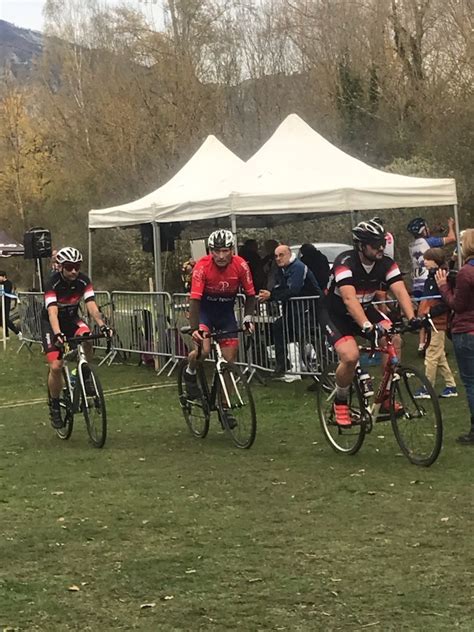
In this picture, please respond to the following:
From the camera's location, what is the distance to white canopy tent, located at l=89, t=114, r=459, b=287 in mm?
13406

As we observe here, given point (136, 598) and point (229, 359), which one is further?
point (229, 359)

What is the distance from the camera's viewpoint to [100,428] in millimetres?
9273

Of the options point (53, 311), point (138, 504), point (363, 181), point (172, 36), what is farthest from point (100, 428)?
point (172, 36)

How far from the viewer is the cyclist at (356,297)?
302 inches

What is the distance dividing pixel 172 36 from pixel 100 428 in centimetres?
3360

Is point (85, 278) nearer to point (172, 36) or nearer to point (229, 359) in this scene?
point (229, 359)

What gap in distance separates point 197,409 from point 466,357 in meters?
2.70

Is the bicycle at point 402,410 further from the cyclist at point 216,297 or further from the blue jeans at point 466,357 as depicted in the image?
the cyclist at point 216,297

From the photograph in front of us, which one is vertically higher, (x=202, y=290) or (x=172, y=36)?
(x=172, y=36)

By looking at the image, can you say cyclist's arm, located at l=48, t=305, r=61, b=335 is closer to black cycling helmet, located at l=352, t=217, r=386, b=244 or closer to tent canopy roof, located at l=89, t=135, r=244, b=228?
black cycling helmet, located at l=352, t=217, r=386, b=244

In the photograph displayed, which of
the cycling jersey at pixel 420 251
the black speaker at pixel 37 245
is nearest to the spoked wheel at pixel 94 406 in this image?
the cycling jersey at pixel 420 251

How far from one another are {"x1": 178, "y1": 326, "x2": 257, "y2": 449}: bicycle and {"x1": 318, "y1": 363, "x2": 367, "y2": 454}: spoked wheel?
65 cm

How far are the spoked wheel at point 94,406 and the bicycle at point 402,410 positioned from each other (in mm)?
2273

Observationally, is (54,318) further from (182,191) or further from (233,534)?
(182,191)
